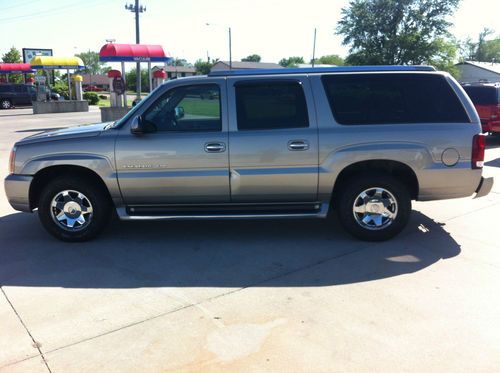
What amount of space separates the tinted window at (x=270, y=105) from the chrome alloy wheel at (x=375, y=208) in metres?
1.05

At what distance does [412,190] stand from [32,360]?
4176 millimetres

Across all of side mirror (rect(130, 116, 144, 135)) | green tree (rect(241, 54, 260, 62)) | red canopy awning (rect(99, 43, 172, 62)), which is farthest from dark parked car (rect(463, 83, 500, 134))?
green tree (rect(241, 54, 260, 62))

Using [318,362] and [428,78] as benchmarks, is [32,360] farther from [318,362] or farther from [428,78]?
[428,78]

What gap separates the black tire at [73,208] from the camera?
5.02m

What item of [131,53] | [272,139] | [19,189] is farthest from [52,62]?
[272,139]

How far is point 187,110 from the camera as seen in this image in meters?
5.00

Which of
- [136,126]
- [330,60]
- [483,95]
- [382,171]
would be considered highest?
[330,60]

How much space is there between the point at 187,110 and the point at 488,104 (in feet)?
37.2

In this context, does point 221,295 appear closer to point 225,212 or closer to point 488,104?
point 225,212

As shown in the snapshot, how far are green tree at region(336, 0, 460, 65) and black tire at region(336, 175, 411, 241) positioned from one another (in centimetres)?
3923

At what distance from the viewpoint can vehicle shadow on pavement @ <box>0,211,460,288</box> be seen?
4.26 meters

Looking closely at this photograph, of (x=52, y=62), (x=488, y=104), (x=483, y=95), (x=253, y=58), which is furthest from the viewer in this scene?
(x=253, y=58)

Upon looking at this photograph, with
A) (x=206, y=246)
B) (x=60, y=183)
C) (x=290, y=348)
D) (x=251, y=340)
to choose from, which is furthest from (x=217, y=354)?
(x=60, y=183)

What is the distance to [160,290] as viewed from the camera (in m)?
4.02
